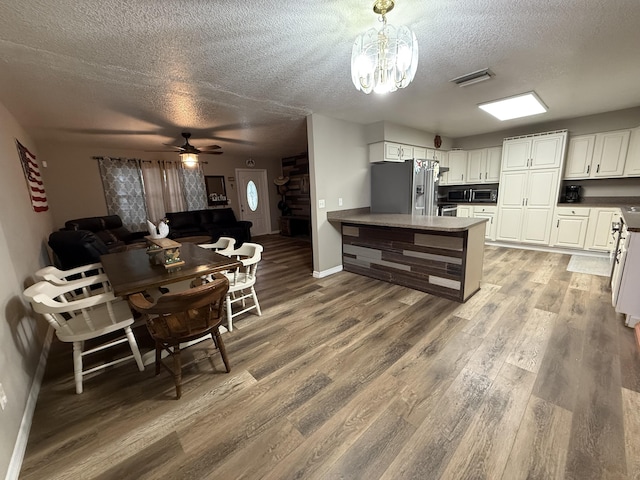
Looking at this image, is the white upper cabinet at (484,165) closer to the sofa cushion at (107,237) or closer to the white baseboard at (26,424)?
the white baseboard at (26,424)

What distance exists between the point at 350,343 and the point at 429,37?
8.01ft

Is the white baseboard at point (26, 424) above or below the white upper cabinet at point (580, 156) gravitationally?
below

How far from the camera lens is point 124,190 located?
5570 mm

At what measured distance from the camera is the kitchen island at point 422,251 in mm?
2854

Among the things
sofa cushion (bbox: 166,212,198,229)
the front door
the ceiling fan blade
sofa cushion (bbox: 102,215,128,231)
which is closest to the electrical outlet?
the ceiling fan blade

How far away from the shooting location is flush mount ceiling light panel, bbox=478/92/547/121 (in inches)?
124

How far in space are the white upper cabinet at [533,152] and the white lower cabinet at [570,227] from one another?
86 cm

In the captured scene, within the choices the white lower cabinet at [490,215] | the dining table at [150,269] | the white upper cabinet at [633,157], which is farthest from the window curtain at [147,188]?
the white upper cabinet at [633,157]

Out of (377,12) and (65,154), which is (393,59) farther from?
(65,154)

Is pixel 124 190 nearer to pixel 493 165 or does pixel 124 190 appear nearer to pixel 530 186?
pixel 493 165

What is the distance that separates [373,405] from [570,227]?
16.8 ft

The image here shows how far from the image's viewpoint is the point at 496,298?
9.77 ft

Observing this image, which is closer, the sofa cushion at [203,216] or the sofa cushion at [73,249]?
the sofa cushion at [73,249]

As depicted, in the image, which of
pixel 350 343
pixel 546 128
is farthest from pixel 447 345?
pixel 546 128
